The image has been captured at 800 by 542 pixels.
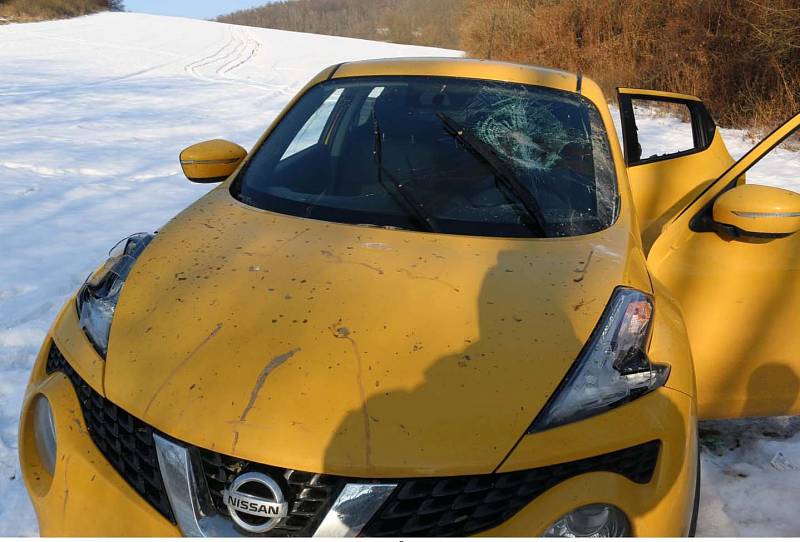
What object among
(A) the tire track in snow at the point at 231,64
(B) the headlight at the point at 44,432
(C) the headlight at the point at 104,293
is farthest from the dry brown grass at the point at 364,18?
(B) the headlight at the point at 44,432

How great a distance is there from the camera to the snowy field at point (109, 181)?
216cm

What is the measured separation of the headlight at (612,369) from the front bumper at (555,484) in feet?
0.09

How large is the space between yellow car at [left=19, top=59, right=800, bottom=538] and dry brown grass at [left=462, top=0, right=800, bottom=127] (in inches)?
Answer: 113

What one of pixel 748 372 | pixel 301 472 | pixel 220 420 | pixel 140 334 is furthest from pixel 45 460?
pixel 748 372

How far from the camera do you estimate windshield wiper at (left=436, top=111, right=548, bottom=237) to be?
6.38 ft

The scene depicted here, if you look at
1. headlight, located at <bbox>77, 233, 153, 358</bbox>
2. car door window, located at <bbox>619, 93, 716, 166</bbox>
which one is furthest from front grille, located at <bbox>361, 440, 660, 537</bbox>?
car door window, located at <bbox>619, 93, 716, 166</bbox>

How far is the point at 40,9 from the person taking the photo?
36625mm

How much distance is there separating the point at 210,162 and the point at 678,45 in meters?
12.7

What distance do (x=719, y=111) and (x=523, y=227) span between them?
10486 mm

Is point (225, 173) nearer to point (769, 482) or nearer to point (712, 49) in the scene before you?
point (769, 482)

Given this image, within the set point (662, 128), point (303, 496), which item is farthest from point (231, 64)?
point (303, 496)

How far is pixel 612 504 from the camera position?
1240 millimetres

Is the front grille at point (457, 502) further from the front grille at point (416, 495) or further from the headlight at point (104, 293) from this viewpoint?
the headlight at point (104, 293)

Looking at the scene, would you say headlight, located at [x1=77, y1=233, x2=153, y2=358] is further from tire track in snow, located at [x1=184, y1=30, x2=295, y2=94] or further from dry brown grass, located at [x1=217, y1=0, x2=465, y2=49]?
dry brown grass, located at [x1=217, y1=0, x2=465, y2=49]
